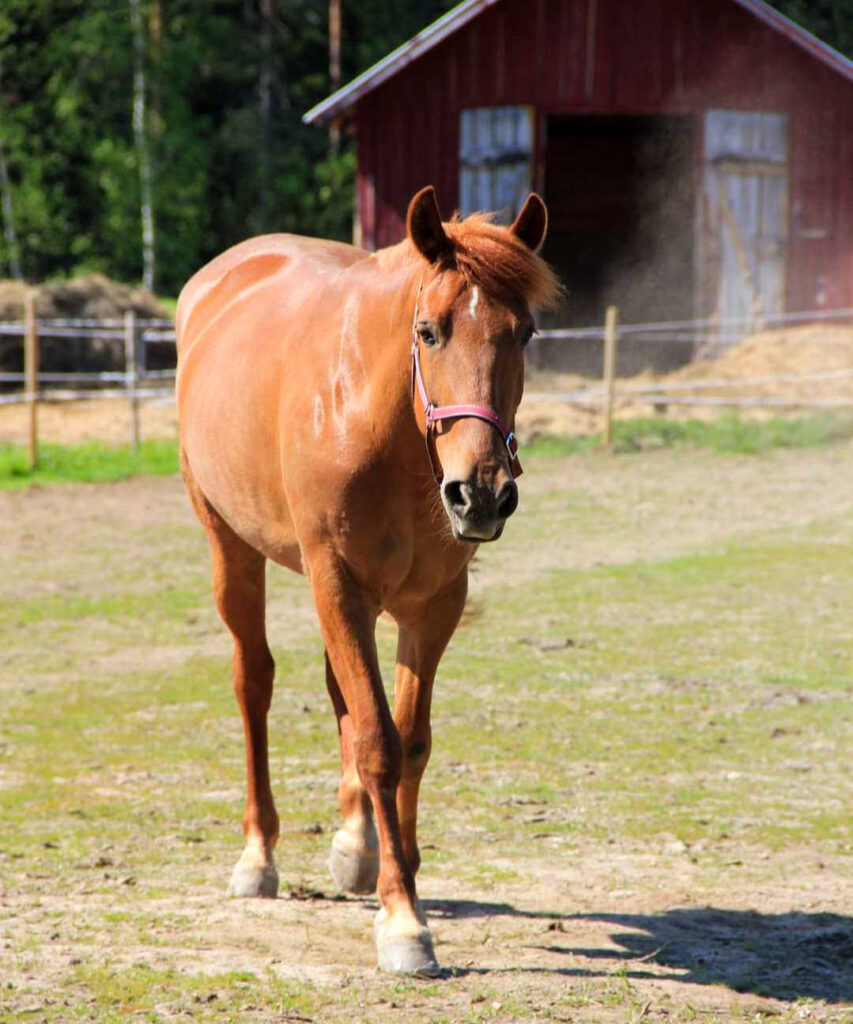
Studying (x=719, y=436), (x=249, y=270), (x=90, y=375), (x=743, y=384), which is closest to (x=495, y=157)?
(x=743, y=384)

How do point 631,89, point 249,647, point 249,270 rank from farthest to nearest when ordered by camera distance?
point 631,89 < point 249,270 < point 249,647

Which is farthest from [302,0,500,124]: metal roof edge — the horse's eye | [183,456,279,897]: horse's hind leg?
the horse's eye

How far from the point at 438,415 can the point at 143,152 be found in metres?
27.3

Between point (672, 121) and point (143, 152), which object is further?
point (143, 152)

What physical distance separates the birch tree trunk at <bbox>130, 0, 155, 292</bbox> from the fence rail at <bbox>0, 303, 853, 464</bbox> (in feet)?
29.6

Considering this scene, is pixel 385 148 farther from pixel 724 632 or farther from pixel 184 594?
pixel 724 632

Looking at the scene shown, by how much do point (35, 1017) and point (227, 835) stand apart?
1554mm

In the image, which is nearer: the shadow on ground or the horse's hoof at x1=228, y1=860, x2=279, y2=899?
the shadow on ground

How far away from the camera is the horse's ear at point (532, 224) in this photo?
3684 mm

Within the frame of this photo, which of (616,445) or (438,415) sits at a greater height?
(438,415)

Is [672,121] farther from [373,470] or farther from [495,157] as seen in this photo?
[373,470]

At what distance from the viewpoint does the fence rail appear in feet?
48.1

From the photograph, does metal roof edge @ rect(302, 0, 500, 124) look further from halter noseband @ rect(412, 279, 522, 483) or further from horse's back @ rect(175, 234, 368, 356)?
halter noseband @ rect(412, 279, 522, 483)

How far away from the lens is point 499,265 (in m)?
3.48
